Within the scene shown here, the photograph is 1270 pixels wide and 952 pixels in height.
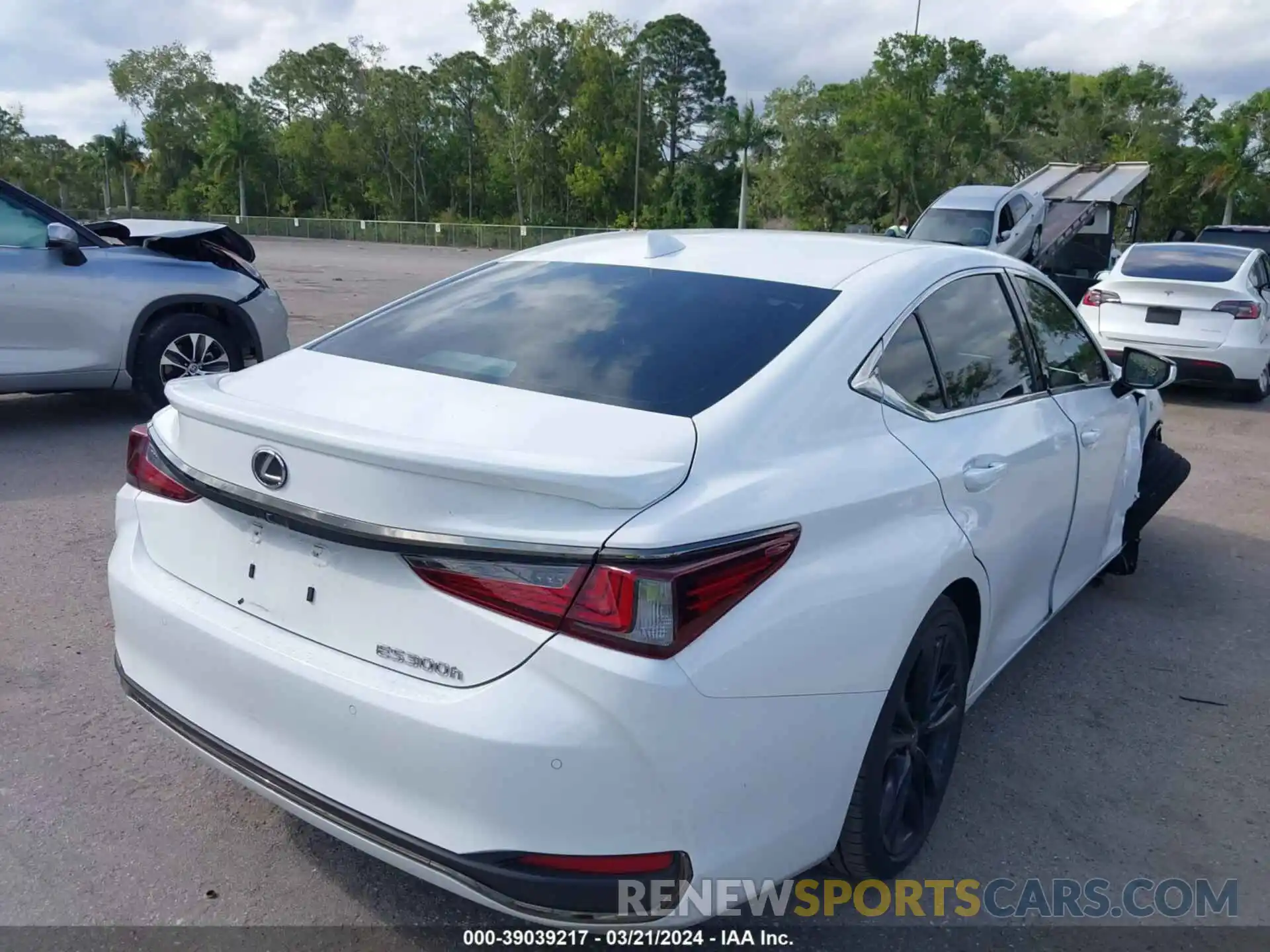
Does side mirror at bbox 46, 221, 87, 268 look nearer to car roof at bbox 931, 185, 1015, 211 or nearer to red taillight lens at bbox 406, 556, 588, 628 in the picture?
red taillight lens at bbox 406, 556, 588, 628

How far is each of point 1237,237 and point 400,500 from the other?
20635 mm

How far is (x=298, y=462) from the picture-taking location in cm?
221

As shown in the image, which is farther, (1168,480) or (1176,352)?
(1176,352)

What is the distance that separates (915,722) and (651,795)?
1.05m

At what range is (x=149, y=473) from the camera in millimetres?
2672

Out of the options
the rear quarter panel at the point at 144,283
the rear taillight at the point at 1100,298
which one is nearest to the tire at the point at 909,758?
the rear quarter panel at the point at 144,283

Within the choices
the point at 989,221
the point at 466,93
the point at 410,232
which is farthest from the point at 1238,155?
the point at 466,93

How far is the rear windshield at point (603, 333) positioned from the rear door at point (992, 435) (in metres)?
0.36

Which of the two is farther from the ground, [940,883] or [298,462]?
[298,462]

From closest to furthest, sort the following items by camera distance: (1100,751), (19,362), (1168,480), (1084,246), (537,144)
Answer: (1100,751) < (1168,480) < (19,362) < (1084,246) < (537,144)

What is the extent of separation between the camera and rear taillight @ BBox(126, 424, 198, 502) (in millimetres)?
2553

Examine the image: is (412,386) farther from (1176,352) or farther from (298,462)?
(1176,352)

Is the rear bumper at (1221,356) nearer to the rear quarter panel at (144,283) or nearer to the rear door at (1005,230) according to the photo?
the rear quarter panel at (144,283)

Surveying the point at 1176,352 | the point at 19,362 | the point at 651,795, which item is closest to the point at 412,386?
the point at 651,795
